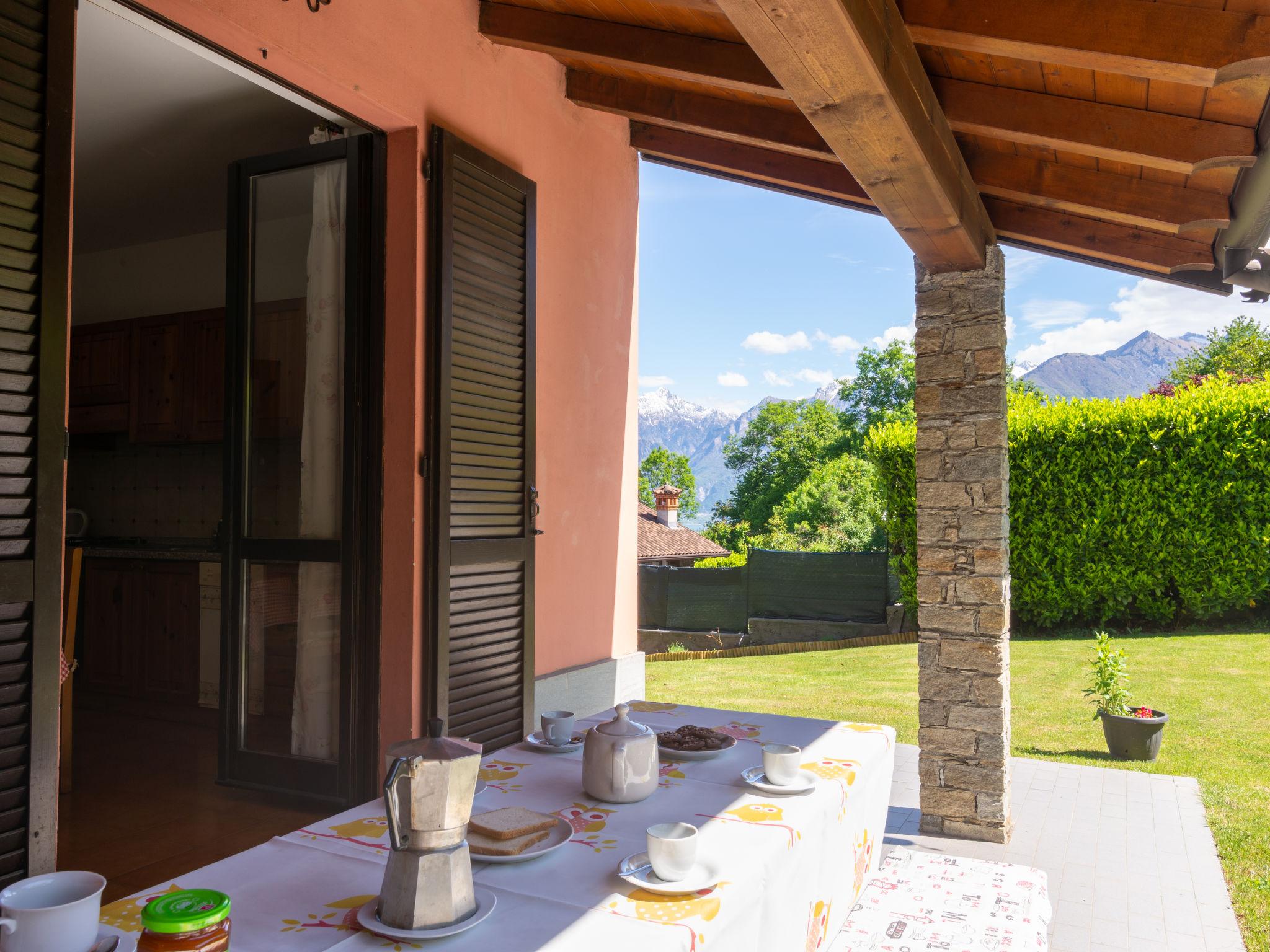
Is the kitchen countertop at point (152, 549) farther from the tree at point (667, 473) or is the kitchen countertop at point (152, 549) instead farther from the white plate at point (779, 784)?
the tree at point (667, 473)

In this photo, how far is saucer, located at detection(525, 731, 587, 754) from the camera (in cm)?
206

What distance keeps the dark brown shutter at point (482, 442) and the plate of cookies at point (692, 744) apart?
4.80ft

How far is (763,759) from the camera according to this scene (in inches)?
73.1

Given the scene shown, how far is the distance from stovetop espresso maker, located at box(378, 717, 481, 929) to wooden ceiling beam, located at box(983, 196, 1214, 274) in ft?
11.4

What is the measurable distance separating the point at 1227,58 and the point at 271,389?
3383mm

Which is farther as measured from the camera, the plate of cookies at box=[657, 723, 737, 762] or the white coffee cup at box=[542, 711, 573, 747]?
the white coffee cup at box=[542, 711, 573, 747]

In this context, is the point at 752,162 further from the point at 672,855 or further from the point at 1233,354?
the point at 1233,354

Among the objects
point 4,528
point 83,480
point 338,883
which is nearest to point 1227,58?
point 338,883

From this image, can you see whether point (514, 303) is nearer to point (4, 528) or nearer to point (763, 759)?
point (4, 528)

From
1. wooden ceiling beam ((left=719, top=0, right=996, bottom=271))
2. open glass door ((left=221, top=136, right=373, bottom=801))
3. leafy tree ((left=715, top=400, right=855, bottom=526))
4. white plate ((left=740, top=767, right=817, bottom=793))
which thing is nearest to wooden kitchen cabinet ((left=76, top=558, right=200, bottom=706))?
open glass door ((left=221, top=136, right=373, bottom=801))

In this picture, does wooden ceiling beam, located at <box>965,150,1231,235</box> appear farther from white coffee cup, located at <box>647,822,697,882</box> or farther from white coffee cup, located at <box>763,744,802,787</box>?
white coffee cup, located at <box>647,822,697,882</box>

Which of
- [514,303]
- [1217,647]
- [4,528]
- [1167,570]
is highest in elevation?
[514,303]

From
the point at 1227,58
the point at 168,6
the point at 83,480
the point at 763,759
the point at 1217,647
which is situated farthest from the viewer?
the point at 1217,647

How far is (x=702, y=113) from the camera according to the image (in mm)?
3881
